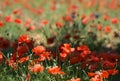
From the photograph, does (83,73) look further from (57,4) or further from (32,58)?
(57,4)

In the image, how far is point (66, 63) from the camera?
423cm

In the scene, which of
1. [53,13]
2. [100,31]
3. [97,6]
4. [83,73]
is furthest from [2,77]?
[97,6]

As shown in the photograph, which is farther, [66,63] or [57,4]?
[57,4]

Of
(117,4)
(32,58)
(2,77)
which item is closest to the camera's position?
(2,77)

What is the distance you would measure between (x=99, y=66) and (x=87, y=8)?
5.45m

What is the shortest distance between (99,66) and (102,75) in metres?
0.57

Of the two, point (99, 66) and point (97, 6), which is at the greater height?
point (99, 66)

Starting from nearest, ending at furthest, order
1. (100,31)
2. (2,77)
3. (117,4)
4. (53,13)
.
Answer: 1. (2,77)
2. (100,31)
3. (53,13)
4. (117,4)

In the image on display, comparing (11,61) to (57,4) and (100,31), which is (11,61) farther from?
(57,4)

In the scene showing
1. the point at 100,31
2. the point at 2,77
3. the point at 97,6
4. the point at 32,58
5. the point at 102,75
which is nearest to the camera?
the point at 102,75

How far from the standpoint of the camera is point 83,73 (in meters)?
4.07

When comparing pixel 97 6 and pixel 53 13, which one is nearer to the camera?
pixel 53 13

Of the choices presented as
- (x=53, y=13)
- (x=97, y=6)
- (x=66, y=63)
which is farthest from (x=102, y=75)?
(x=97, y=6)

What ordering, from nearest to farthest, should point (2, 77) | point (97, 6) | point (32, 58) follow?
point (2, 77) < point (32, 58) < point (97, 6)
